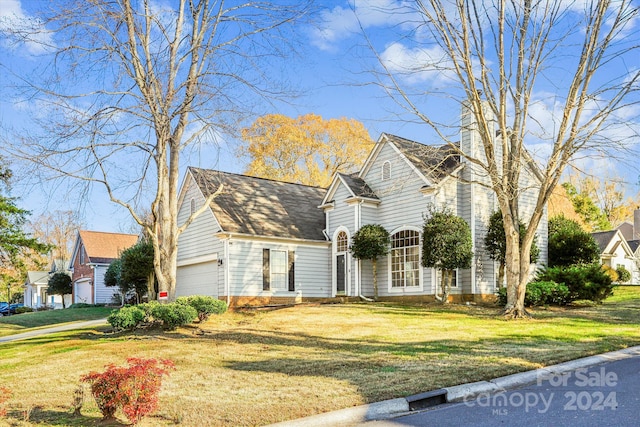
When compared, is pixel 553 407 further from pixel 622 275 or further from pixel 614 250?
pixel 614 250

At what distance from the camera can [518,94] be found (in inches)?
657

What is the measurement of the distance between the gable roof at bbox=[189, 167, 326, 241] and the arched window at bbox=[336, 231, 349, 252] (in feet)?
3.24

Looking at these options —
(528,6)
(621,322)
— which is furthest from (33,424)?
(528,6)

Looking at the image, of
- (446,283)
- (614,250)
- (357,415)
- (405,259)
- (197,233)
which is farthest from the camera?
(614,250)

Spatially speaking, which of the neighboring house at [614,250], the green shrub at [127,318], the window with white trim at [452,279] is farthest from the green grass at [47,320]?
the neighboring house at [614,250]

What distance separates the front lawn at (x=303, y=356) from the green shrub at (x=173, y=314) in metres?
0.36

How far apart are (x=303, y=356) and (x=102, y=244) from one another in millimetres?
40212

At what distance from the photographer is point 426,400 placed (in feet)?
25.2

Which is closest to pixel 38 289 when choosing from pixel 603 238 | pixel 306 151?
pixel 306 151

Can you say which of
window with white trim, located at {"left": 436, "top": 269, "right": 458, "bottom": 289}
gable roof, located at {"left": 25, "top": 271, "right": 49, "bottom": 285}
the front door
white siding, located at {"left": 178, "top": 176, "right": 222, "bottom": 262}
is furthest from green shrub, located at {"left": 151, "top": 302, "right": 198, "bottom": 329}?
gable roof, located at {"left": 25, "top": 271, "right": 49, "bottom": 285}

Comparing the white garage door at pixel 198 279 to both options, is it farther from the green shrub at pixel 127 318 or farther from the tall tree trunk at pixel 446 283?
the tall tree trunk at pixel 446 283

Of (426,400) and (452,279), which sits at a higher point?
(452,279)

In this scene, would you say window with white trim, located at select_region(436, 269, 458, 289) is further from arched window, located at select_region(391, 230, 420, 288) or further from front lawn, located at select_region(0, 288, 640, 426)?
front lawn, located at select_region(0, 288, 640, 426)

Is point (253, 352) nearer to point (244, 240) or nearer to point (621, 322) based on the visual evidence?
point (621, 322)
